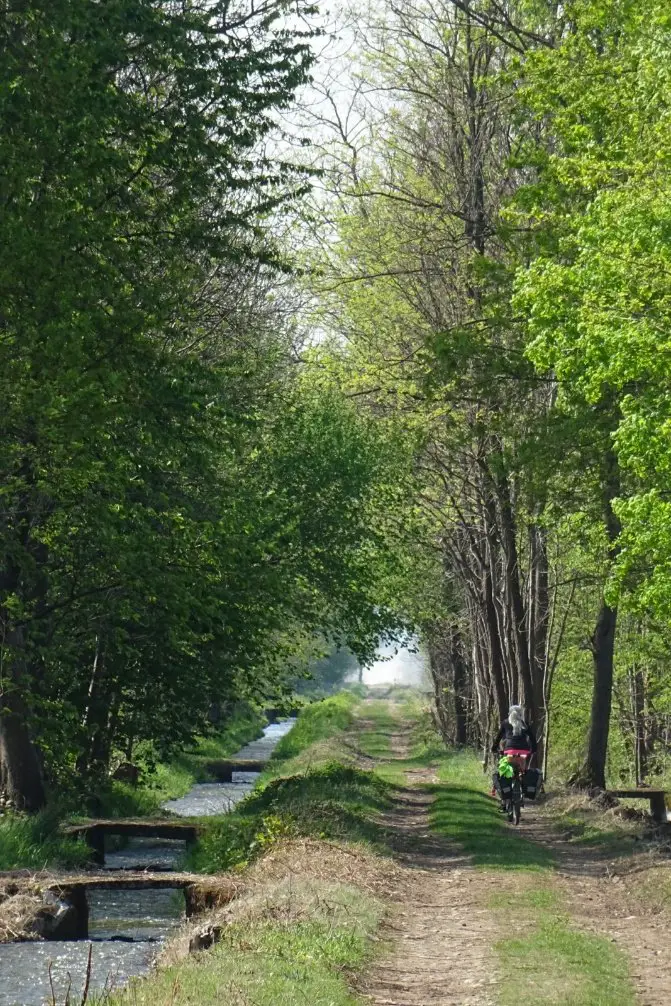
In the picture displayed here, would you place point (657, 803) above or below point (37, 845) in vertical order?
above

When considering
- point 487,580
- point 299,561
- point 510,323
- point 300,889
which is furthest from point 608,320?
point 487,580

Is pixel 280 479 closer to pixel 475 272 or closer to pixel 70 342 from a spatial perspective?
pixel 475 272

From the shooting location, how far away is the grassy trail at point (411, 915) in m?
10.9

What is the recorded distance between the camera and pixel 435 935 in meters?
14.1

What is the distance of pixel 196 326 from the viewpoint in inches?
1031

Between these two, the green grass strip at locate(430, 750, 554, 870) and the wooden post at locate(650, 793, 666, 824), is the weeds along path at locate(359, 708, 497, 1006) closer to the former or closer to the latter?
the green grass strip at locate(430, 750, 554, 870)

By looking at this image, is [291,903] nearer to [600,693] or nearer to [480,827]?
[480,827]

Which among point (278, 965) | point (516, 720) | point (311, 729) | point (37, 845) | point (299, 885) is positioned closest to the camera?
point (278, 965)

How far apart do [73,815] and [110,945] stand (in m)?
9.24

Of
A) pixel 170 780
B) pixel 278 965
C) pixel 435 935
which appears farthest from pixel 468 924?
pixel 170 780

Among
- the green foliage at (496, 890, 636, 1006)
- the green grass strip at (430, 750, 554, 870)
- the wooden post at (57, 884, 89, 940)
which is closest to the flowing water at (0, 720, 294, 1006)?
the wooden post at (57, 884, 89, 940)

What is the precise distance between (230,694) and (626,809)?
7.65 meters

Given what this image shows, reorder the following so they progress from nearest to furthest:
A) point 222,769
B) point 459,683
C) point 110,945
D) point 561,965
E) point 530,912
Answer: point 561,965, point 530,912, point 110,945, point 222,769, point 459,683

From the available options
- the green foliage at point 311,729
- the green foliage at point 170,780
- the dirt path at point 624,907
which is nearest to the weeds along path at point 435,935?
the dirt path at point 624,907
